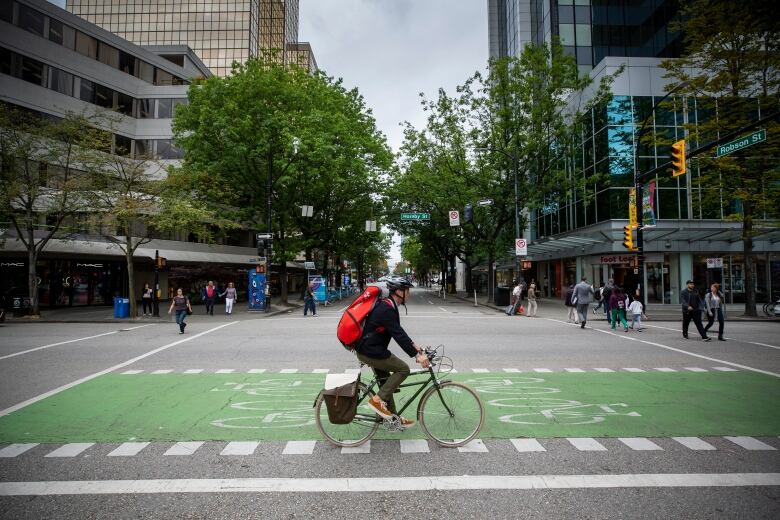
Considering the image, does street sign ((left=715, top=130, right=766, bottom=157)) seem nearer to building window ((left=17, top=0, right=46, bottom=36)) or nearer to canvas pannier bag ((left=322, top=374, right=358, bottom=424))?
canvas pannier bag ((left=322, top=374, right=358, bottom=424))

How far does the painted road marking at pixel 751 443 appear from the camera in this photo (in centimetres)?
468

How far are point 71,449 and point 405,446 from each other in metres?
3.56

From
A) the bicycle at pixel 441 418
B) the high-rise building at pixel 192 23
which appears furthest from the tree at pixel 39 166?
the high-rise building at pixel 192 23

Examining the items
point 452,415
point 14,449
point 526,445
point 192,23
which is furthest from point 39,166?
point 192,23

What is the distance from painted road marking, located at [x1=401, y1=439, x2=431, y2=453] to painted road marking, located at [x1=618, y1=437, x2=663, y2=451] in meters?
2.17

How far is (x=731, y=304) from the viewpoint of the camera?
29.4 meters

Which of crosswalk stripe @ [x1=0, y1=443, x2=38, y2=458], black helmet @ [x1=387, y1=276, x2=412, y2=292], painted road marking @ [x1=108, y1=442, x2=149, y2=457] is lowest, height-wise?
painted road marking @ [x1=108, y1=442, x2=149, y2=457]

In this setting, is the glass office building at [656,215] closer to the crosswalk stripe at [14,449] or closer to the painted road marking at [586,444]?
the painted road marking at [586,444]

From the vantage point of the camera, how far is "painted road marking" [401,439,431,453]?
4.73 m

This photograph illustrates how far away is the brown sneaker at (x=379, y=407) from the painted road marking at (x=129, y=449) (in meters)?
2.51

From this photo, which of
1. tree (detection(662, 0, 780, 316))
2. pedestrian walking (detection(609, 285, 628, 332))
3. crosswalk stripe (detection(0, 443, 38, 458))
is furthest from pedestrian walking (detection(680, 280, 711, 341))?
crosswalk stripe (detection(0, 443, 38, 458))

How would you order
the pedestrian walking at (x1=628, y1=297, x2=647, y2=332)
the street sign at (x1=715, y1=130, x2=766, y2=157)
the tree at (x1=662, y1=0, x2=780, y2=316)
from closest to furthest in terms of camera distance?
the street sign at (x1=715, y1=130, x2=766, y2=157) → the pedestrian walking at (x1=628, y1=297, x2=647, y2=332) → the tree at (x1=662, y1=0, x2=780, y2=316)

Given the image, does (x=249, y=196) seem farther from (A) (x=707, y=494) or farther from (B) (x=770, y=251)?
(B) (x=770, y=251)

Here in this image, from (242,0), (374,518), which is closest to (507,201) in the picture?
(374,518)
